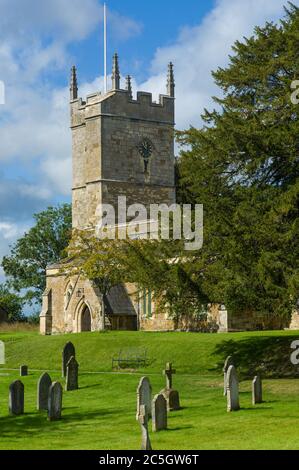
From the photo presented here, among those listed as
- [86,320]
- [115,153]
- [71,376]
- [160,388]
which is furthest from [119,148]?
[160,388]

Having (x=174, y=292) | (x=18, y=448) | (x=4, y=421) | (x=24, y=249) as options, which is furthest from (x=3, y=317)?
(x=18, y=448)

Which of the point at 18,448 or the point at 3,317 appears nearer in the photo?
the point at 18,448

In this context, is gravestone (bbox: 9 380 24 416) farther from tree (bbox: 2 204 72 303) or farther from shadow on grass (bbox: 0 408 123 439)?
tree (bbox: 2 204 72 303)

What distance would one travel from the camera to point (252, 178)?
31609 millimetres

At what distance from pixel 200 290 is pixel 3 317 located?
4562 cm

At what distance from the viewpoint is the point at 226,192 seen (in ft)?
104

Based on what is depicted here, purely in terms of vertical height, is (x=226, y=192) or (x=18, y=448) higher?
(x=226, y=192)

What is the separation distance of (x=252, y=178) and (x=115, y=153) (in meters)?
29.2

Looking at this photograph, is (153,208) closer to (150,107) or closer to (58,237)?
(150,107)

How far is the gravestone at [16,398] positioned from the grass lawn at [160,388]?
0.82ft

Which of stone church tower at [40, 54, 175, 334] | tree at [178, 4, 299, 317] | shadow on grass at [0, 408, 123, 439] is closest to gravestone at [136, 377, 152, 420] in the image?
shadow on grass at [0, 408, 123, 439]

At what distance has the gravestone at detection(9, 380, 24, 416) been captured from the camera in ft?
84.7

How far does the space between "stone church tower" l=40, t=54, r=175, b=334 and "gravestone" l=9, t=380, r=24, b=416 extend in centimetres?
2914
